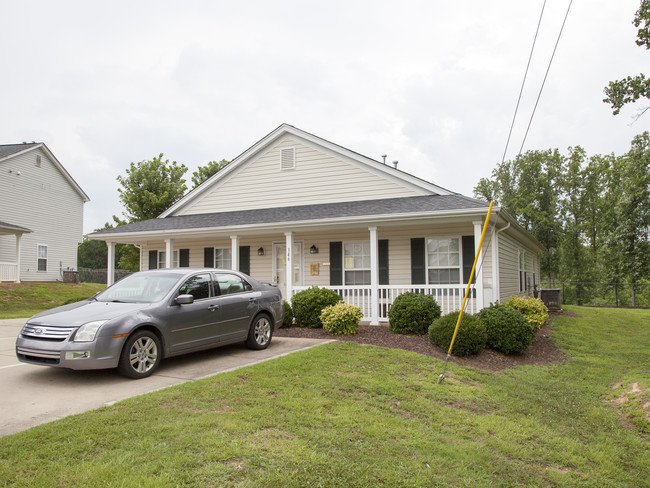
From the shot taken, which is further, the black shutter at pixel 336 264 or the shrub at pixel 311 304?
the black shutter at pixel 336 264

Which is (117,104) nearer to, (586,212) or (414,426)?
(414,426)

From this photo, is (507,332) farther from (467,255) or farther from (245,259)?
(245,259)

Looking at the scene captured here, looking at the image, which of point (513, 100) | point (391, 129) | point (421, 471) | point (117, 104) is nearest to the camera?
point (421, 471)

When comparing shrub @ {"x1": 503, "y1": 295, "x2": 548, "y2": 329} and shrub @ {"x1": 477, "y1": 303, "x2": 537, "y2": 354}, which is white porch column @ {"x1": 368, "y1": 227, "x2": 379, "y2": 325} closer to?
shrub @ {"x1": 477, "y1": 303, "x2": 537, "y2": 354}

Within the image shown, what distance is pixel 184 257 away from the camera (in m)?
15.5

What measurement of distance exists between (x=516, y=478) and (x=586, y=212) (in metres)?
38.1

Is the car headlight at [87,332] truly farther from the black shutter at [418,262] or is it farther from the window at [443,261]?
the window at [443,261]

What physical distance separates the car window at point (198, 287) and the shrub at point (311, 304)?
12.6 feet

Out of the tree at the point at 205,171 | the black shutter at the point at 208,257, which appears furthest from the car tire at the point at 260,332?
the tree at the point at 205,171

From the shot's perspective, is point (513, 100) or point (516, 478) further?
point (513, 100)

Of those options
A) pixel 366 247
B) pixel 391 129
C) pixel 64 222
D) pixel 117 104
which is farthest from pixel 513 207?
pixel 64 222

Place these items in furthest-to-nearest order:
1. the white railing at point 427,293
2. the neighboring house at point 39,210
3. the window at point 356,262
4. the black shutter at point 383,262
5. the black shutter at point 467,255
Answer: the neighboring house at point 39,210 < the window at point 356,262 < the black shutter at point 383,262 < the black shutter at point 467,255 < the white railing at point 427,293

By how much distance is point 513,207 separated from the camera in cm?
3494

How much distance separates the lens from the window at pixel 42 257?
24688mm
